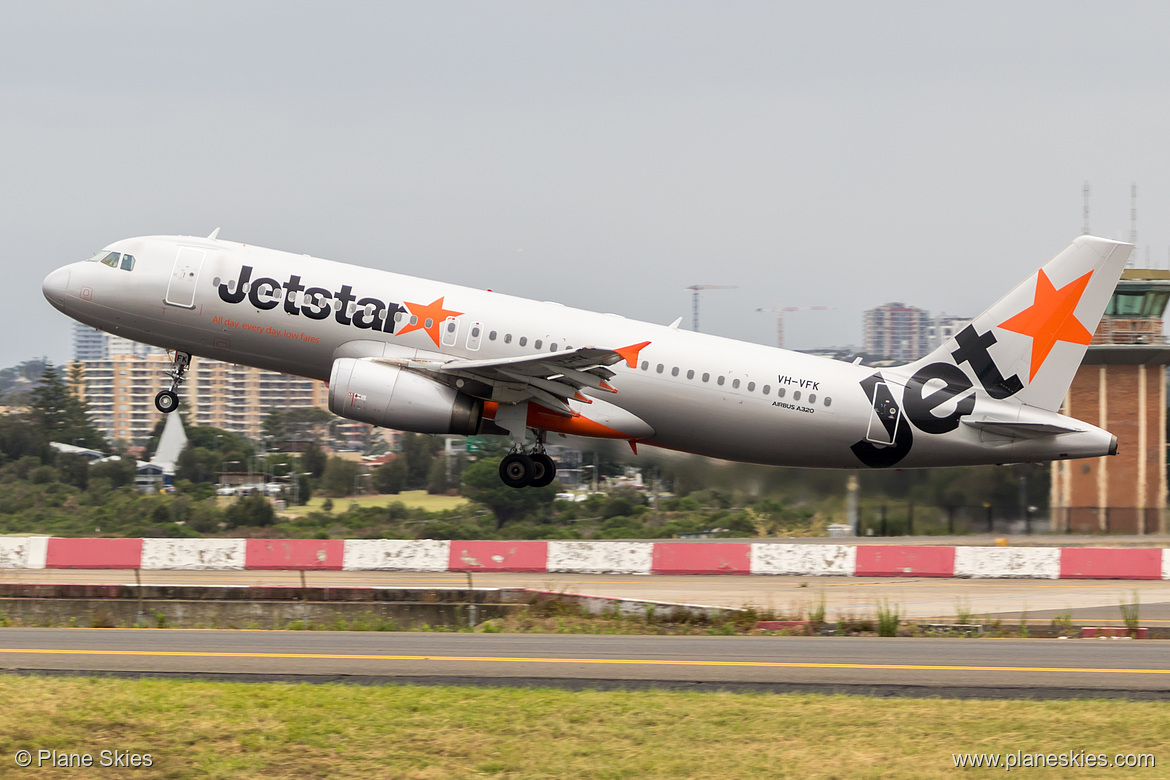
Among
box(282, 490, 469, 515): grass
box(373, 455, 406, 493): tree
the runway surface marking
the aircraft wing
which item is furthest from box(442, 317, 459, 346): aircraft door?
box(373, 455, 406, 493): tree

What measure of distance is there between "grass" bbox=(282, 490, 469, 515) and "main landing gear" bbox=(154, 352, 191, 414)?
31180mm

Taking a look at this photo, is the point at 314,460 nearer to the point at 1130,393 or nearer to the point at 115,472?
the point at 115,472

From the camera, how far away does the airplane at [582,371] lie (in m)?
28.2

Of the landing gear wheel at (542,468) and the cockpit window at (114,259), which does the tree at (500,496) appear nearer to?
the landing gear wheel at (542,468)

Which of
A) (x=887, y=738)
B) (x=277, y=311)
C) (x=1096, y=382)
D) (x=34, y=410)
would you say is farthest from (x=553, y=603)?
(x=34, y=410)

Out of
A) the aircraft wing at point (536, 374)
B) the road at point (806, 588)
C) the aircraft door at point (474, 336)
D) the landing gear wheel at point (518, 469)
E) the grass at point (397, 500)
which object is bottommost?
the road at point (806, 588)

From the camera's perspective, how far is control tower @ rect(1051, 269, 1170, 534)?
60406 mm

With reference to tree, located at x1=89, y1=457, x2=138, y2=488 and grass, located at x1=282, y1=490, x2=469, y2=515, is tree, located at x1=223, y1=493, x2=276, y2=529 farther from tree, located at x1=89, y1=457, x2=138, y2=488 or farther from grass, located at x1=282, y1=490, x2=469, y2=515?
tree, located at x1=89, y1=457, x2=138, y2=488

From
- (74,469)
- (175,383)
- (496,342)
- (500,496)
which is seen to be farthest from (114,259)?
(74,469)

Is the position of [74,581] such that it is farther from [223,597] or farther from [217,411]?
[217,411]

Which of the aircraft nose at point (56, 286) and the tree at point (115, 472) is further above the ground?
the aircraft nose at point (56, 286)

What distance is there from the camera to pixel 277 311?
28.4m

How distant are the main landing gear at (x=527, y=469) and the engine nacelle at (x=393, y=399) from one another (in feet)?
A: 6.08

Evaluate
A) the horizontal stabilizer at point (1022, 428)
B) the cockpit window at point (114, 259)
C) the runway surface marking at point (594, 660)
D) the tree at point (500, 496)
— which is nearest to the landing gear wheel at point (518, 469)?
the cockpit window at point (114, 259)
